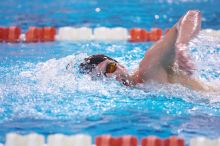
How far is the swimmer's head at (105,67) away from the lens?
3.50 m

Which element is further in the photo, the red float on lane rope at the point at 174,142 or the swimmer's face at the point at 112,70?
the swimmer's face at the point at 112,70

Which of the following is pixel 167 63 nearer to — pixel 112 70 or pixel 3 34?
pixel 112 70

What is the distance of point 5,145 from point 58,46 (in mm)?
3266

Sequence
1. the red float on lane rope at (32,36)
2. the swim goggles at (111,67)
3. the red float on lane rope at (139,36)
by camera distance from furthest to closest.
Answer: the red float on lane rope at (139,36)
the red float on lane rope at (32,36)
the swim goggles at (111,67)

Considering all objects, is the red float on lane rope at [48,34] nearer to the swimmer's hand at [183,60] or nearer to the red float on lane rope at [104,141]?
the swimmer's hand at [183,60]

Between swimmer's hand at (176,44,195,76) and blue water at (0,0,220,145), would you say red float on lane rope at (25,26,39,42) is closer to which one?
blue water at (0,0,220,145)

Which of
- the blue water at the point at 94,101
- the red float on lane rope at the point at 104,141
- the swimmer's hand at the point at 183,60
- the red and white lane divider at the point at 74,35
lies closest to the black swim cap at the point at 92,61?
the blue water at the point at 94,101

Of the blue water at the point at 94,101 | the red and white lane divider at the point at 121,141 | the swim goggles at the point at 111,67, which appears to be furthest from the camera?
the swim goggles at the point at 111,67

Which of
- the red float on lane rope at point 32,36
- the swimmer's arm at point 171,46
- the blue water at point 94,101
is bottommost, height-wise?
the blue water at point 94,101

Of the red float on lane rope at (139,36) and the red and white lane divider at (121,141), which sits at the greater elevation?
the red float on lane rope at (139,36)

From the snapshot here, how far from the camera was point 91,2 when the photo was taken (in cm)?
922

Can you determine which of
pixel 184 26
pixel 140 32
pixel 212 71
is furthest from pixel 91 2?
pixel 184 26

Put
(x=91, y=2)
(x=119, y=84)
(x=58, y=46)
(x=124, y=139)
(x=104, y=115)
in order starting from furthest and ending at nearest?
(x=91, y=2), (x=58, y=46), (x=119, y=84), (x=104, y=115), (x=124, y=139)

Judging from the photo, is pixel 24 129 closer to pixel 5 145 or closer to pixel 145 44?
pixel 5 145
